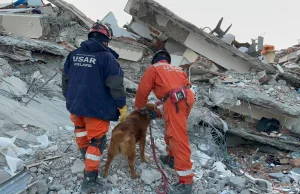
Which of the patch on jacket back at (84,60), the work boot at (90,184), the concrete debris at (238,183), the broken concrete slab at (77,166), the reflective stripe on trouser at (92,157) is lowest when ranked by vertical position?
the broken concrete slab at (77,166)

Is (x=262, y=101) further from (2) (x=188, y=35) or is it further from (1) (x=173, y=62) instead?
(2) (x=188, y=35)

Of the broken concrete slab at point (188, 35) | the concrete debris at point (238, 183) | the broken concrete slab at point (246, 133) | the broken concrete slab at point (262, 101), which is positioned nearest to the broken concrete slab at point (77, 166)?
the concrete debris at point (238, 183)

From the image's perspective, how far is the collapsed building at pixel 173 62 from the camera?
5055 millimetres

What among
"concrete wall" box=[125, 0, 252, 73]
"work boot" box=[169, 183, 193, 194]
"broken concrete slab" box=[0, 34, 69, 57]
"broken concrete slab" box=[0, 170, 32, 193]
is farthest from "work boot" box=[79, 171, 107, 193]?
"concrete wall" box=[125, 0, 252, 73]

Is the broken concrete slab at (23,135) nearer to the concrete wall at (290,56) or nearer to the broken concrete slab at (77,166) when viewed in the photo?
the broken concrete slab at (77,166)

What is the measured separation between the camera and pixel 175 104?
3.98 metres

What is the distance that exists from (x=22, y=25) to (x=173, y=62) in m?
4.07

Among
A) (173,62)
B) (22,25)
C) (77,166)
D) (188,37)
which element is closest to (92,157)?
(77,166)

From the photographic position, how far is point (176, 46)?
9.13 m

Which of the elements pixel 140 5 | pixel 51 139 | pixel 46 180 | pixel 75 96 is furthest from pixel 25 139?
pixel 140 5

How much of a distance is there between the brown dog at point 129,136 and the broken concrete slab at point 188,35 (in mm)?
4786

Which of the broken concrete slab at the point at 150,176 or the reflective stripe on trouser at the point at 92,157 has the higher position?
the reflective stripe on trouser at the point at 92,157

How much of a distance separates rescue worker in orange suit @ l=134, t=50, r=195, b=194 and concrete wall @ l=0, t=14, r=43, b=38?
5236mm

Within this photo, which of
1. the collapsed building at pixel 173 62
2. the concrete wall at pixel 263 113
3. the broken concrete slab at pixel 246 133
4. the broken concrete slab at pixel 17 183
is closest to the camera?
the broken concrete slab at pixel 17 183
